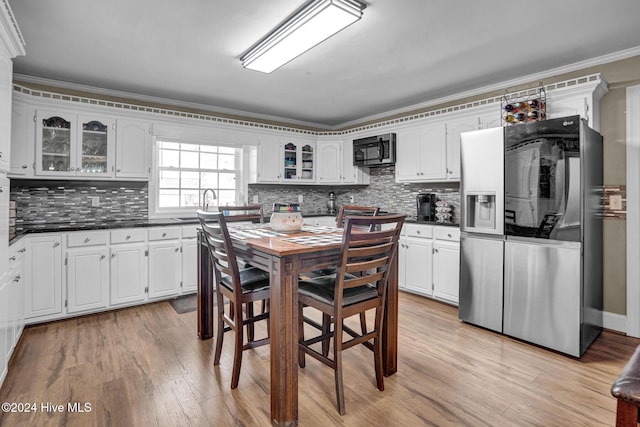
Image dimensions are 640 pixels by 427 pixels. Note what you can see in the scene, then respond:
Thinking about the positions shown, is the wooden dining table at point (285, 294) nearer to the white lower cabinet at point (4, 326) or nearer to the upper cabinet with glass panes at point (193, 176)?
the white lower cabinet at point (4, 326)

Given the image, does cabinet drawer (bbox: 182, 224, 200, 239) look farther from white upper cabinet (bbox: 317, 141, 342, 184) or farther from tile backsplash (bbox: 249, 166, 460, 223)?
white upper cabinet (bbox: 317, 141, 342, 184)

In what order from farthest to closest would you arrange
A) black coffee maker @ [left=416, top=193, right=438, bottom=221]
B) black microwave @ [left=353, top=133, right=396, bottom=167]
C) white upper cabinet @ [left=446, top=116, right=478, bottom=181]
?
black microwave @ [left=353, top=133, right=396, bottom=167], black coffee maker @ [left=416, top=193, right=438, bottom=221], white upper cabinet @ [left=446, top=116, right=478, bottom=181]

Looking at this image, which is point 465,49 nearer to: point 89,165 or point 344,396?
point 344,396

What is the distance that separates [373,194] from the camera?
5.27 m

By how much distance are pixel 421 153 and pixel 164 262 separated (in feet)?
11.1

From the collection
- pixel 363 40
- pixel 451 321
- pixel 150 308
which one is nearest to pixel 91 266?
pixel 150 308

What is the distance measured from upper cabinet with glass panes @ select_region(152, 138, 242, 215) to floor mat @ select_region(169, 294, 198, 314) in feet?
3.77

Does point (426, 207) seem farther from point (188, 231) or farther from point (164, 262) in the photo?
point (164, 262)

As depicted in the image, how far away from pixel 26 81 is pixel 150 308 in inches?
105


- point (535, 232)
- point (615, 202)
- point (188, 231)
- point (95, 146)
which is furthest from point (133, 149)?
point (615, 202)

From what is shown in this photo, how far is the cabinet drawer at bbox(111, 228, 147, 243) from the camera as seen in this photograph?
344cm

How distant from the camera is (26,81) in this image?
3408 millimetres

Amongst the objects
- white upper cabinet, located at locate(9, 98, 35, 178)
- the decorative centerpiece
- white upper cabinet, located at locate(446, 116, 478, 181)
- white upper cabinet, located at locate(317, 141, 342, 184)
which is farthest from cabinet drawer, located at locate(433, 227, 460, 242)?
white upper cabinet, located at locate(9, 98, 35, 178)

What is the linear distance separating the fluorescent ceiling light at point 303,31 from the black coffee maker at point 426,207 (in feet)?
8.00
